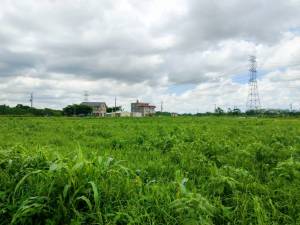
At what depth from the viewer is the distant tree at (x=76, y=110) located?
3270 inches

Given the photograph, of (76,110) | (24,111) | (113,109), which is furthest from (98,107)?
(24,111)

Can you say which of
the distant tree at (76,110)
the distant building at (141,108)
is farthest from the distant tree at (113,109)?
the distant tree at (76,110)

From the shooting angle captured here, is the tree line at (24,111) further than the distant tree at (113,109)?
No

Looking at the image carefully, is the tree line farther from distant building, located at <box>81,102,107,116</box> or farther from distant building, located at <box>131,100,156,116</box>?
distant building, located at <box>131,100,156,116</box>

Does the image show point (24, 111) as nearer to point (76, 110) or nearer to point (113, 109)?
point (76, 110)

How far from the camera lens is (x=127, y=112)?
10638 centimetres

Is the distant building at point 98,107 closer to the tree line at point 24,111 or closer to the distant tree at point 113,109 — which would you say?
the distant tree at point 113,109

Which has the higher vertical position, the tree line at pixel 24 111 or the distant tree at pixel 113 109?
the distant tree at pixel 113 109

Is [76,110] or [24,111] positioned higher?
[76,110]

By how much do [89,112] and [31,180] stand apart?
8518cm

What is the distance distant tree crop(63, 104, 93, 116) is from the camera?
3270 inches

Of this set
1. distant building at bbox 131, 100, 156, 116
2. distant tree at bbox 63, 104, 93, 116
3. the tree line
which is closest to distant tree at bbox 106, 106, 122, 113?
distant building at bbox 131, 100, 156, 116

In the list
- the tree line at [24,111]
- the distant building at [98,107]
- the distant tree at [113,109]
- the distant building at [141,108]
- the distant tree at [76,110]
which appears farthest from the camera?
the distant building at [141,108]

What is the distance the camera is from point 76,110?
84.3m
